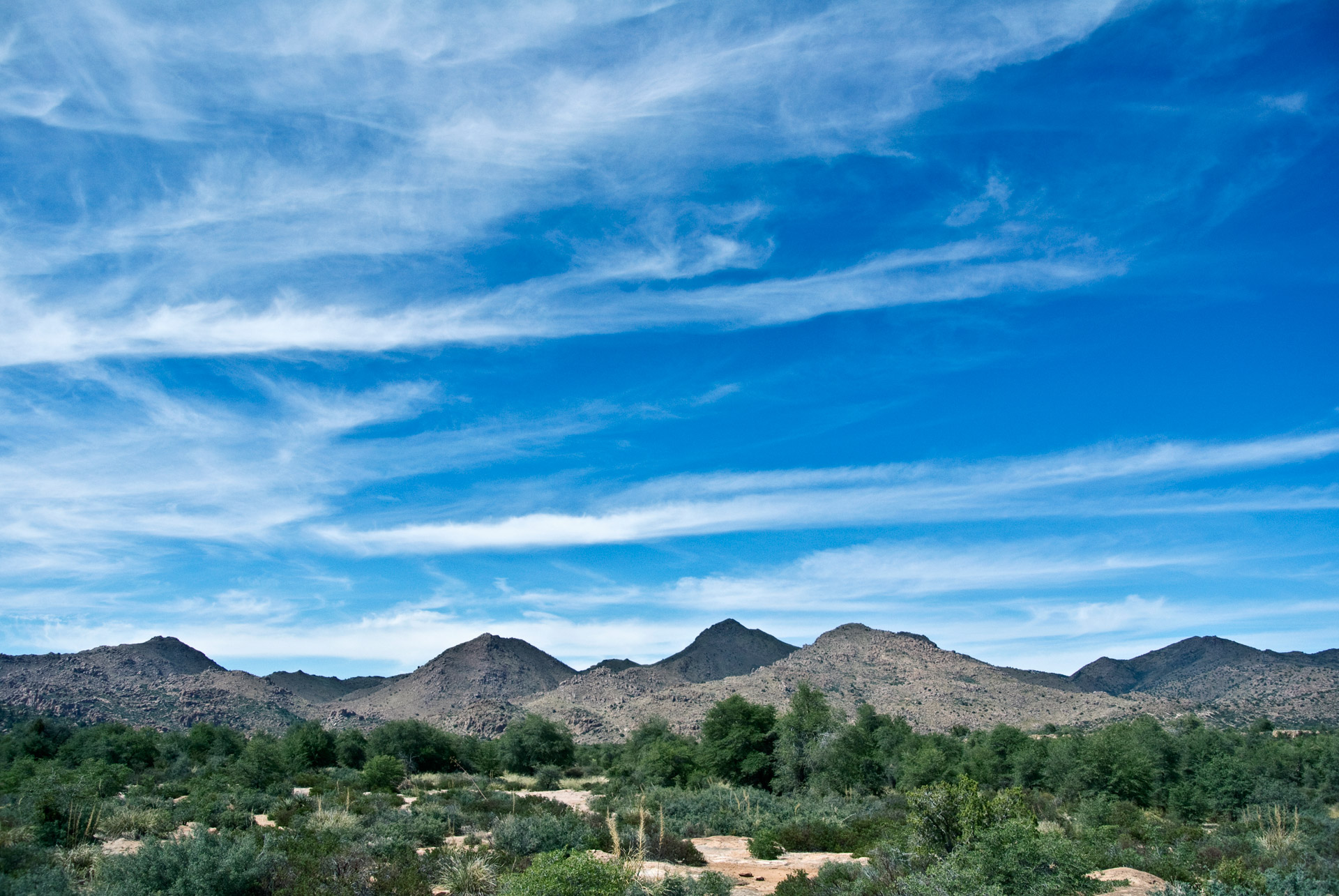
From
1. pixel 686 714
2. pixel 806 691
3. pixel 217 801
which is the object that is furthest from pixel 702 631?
pixel 217 801

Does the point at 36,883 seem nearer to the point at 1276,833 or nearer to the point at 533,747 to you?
the point at 1276,833

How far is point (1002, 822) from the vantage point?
39.6ft

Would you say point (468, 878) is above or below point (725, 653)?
below

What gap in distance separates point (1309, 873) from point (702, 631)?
160398 millimetres

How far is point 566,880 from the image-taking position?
1050cm

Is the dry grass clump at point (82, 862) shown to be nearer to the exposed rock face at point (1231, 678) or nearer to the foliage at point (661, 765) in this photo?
the foliage at point (661, 765)

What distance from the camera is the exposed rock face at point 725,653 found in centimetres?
15388

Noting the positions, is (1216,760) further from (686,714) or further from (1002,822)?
(686,714)

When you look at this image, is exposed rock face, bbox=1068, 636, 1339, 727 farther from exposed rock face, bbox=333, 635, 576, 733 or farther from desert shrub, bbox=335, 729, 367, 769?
exposed rock face, bbox=333, 635, 576, 733

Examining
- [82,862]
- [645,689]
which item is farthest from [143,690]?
[82,862]

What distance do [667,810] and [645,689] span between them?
3848 inches

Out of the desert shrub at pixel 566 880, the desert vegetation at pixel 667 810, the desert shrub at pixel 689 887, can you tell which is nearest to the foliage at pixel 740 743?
the desert vegetation at pixel 667 810

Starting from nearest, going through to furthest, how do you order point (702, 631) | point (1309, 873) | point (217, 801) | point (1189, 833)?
point (1309, 873) < point (1189, 833) < point (217, 801) < point (702, 631)

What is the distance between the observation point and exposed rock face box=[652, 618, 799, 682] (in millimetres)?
153875
